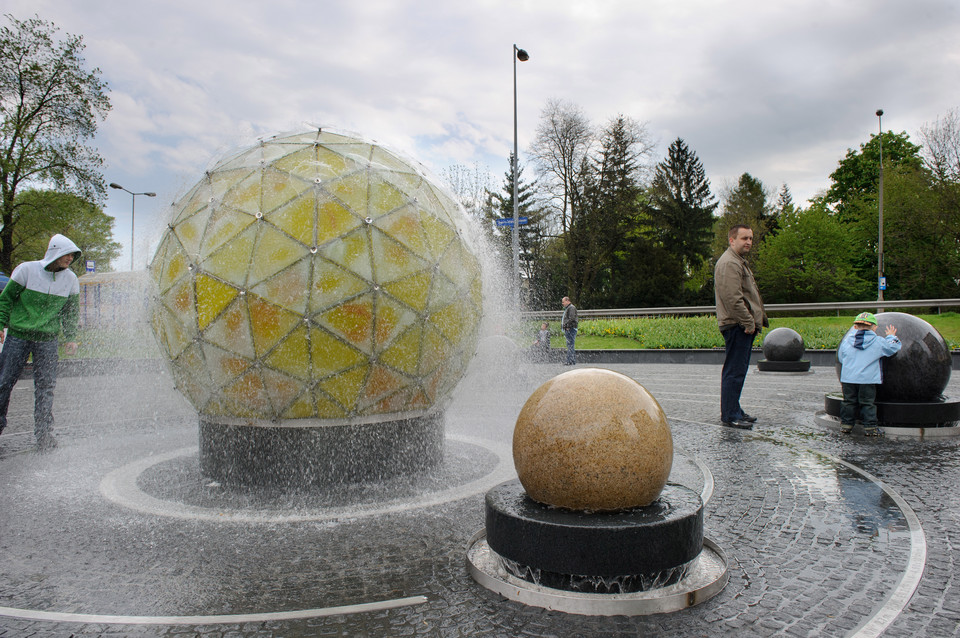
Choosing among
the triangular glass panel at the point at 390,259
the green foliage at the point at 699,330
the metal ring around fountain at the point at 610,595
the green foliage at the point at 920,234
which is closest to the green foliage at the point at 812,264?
the green foliage at the point at 920,234

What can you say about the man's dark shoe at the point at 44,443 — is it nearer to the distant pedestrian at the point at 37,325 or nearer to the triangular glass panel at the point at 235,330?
the distant pedestrian at the point at 37,325

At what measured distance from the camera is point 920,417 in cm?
775

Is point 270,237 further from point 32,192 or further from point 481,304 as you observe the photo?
point 32,192

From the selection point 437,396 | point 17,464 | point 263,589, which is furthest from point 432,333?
point 17,464

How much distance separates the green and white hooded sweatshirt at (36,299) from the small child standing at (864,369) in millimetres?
9827

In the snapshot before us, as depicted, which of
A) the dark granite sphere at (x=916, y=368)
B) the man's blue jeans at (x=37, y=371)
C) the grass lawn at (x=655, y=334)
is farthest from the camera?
the grass lawn at (x=655, y=334)

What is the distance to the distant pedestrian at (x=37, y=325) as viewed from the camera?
Answer: 715 centimetres

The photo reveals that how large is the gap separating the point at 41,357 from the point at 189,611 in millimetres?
5570

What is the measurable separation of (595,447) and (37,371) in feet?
23.0

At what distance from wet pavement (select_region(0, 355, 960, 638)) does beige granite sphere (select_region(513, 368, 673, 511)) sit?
2.04 feet

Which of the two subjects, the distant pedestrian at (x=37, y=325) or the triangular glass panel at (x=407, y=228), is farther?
the distant pedestrian at (x=37, y=325)

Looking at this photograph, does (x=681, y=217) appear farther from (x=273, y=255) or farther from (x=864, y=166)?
(x=273, y=255)

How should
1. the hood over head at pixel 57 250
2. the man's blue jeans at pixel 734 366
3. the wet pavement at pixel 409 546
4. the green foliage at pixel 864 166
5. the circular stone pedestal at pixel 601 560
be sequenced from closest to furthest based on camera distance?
the wet pavement at pixel 409 546 < the circular stone pedestal at pixel 601 560 < the hood over head at pixel 57 250 < the man's blue jeans at pixel 734 366 < the green foliage at pixel 864 166

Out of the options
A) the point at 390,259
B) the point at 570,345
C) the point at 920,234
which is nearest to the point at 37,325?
the point at 390,259
